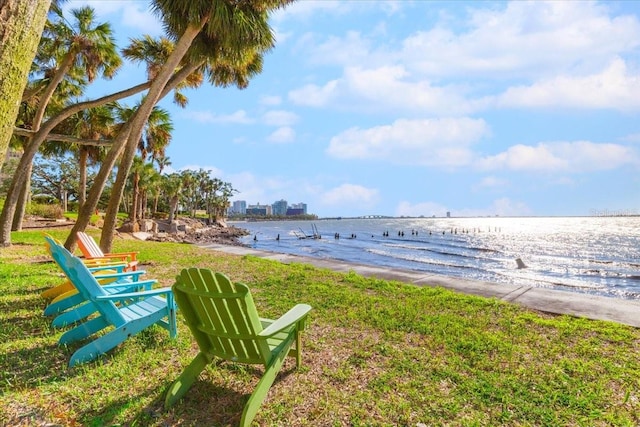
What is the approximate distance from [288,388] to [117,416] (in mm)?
1306

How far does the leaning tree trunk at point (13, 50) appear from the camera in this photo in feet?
7.04

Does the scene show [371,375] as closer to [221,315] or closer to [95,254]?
[221,315]

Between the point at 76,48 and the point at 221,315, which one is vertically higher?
the point at 76,48

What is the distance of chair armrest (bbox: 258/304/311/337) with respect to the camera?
261cm

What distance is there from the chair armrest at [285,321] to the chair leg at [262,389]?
21 centimetres

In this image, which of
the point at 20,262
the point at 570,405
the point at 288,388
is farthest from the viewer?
the point at 20,262

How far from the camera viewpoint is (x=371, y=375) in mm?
3287

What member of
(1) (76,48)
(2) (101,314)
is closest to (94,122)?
(1) (76,48)

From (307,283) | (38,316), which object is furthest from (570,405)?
(38,316)

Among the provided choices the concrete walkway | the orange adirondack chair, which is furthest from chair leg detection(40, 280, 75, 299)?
the concrete walkway

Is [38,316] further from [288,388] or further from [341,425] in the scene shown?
[341,425]

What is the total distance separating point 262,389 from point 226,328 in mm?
525

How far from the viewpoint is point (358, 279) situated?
7.78m

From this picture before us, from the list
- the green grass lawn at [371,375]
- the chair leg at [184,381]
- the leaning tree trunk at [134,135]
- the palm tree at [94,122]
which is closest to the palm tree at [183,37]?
the leaning tree trunk at [134,135]
